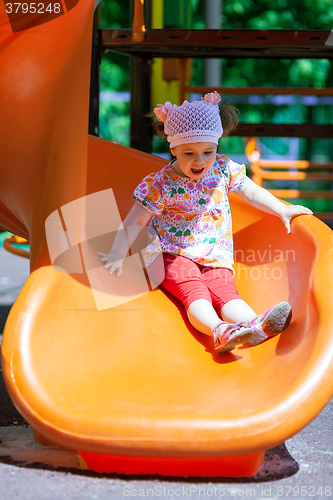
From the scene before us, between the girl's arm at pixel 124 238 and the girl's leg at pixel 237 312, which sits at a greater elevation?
the girl's arm at pixel 124 238

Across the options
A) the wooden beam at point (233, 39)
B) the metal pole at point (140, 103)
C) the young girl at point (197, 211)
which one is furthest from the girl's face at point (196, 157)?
the metal pole at point (140, 103)

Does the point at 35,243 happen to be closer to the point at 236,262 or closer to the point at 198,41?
the point at 236,262

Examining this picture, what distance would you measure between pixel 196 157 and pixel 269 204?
31cm

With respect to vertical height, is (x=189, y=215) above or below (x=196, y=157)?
below

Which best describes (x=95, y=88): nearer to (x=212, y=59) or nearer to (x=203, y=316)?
(x=203, y=316)

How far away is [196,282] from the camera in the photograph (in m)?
1.83

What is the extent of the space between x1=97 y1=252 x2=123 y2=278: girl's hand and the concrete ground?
572mm

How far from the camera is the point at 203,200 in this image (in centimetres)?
197

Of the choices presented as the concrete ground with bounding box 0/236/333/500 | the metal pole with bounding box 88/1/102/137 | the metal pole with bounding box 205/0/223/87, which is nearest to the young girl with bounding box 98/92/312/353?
the concrete ground with bounding box 0/236/333/500

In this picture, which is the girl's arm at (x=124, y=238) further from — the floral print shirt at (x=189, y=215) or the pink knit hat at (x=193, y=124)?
the pink knit hat at (x=193, y=124)

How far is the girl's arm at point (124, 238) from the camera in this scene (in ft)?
6.07

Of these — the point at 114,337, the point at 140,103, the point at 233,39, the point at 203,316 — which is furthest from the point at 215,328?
the point at 140,103

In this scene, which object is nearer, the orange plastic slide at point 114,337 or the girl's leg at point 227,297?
the orange plastic slide at point 114,337

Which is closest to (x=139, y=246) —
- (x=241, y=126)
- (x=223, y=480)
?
(x=223, y=480)
